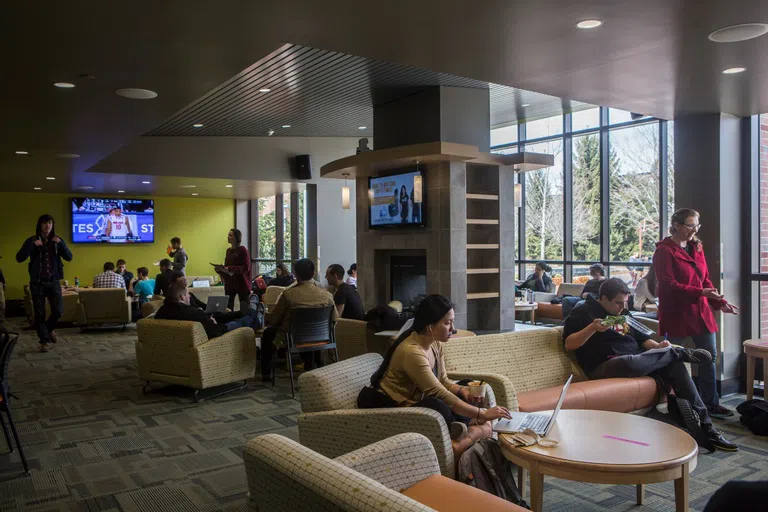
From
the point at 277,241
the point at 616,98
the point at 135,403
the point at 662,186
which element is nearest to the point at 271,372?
the point at 135,403

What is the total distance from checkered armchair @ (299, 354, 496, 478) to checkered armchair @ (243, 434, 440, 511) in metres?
0.46

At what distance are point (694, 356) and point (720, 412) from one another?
0.88m

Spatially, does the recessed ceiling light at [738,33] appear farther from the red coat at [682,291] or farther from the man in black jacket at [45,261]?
the man in black jacket at [45,261]

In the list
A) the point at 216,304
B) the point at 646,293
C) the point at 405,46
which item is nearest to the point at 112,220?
the point at 216,304

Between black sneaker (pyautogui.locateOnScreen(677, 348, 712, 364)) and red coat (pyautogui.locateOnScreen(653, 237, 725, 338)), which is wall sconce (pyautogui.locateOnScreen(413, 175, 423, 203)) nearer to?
red coat (pyautogui.locateOnScreen(653, 237, 725, 338))

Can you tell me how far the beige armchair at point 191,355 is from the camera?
536cm

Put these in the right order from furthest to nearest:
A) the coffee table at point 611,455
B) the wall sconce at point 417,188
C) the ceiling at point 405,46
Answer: the wall sconce at point 417,188 < the ceiling at point 405,46 < the coffee table at point 611,455

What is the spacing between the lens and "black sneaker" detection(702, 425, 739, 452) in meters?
4.05

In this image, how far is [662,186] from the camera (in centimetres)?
905

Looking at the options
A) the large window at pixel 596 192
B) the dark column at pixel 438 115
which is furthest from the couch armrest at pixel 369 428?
the large window at pixel 596 192

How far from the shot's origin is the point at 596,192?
10.0m

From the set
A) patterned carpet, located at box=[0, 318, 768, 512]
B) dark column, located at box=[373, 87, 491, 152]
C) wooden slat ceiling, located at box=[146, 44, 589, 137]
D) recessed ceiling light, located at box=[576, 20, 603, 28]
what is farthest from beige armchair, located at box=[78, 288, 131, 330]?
recessed ceiling light, located at box=[576, 20, 603, 28]

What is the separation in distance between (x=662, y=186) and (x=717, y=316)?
3836 millimetres

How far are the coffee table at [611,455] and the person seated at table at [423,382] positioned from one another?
9.0 inches
